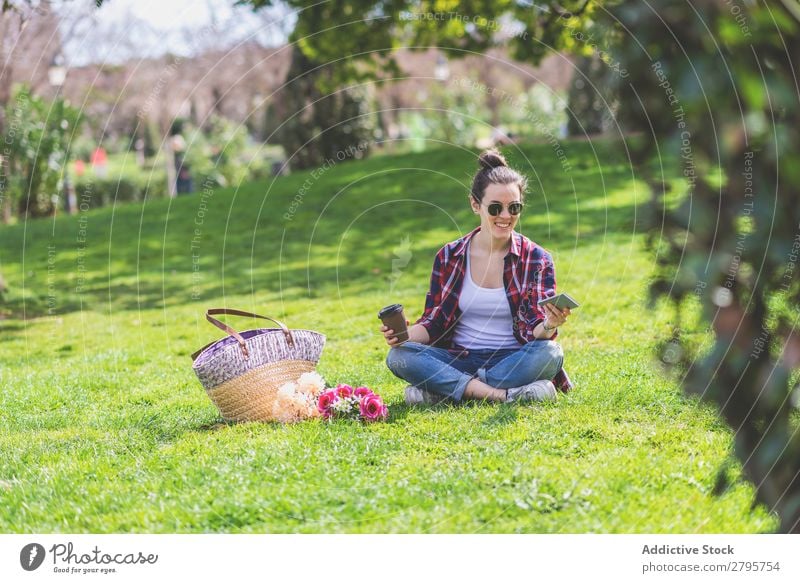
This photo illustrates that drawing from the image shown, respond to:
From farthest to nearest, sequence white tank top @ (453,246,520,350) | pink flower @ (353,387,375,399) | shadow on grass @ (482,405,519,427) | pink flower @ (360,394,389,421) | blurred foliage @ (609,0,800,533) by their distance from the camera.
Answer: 1. white tank top @ (453,246,520,350)
2. pink flower @ (353,387,375,399)
3. pink flower @ (360,394,389,421)
4. shadow on grass @ (482,405,519,427)
5. blurred foliage @ (609,0,800,533)

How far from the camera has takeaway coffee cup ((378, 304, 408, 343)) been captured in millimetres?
5375

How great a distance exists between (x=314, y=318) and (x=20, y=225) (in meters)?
10.1

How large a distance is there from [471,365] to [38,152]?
43.8 ft

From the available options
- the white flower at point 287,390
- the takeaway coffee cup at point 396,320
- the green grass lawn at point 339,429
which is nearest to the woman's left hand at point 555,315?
the green grass lawn at point 339,429

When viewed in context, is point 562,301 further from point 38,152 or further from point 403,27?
point 38,152

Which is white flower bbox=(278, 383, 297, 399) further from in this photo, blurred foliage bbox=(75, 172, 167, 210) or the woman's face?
blurred foliage bbox=(75, 172, 167, 210)

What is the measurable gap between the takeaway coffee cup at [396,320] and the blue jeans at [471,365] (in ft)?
0.53

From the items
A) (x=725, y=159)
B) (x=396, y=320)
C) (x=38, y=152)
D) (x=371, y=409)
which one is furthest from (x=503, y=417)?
(x=38, y=152)

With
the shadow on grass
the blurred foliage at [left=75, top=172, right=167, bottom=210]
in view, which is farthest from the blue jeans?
the blurred foliage at [left=75, top=172, right=167, bottom=210]

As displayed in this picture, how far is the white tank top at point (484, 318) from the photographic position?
5.66 m

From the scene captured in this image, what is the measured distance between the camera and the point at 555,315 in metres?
5.12

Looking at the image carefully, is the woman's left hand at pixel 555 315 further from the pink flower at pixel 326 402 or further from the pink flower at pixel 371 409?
the pink flower at pixel 326 402

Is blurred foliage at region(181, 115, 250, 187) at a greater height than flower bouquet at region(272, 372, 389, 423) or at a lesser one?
greater

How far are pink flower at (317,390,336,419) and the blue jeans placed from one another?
528mm
